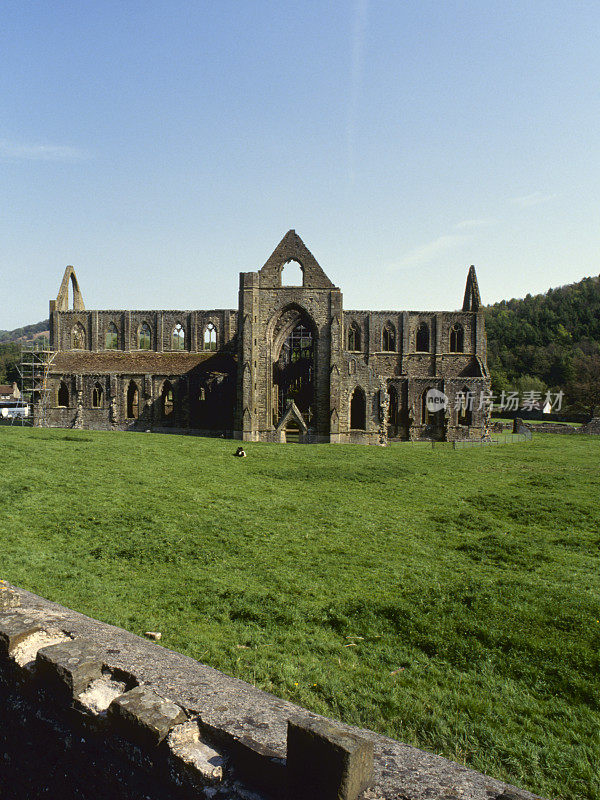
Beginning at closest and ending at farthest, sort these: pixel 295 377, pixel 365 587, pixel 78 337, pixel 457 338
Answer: pixel 365 587 → pixel 295 377 → pixel 78 337 → pixel 457 338

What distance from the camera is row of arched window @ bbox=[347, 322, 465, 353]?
1817 inches

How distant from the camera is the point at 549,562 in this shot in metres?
10.2

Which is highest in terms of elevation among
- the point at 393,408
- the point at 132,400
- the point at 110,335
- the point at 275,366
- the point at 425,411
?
the point at 110,335

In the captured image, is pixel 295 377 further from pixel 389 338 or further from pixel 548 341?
pixel 548 341

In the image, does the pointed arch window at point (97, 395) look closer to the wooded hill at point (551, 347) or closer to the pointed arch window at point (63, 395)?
the pointed arch window at point (63, 395)

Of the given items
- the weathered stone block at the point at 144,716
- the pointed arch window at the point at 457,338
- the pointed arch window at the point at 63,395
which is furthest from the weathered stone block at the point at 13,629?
the pointed arch window at the point at 457,338

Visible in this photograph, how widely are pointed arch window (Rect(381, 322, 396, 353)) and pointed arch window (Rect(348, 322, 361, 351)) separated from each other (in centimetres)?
220

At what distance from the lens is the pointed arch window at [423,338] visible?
46.5 meters

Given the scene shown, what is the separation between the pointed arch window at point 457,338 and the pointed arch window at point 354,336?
8413mm

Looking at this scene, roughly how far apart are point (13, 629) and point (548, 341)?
319ft

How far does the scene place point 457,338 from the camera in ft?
153

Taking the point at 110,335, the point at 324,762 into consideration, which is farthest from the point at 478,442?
the point at 324,762

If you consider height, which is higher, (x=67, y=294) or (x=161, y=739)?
(x=67, y=294)

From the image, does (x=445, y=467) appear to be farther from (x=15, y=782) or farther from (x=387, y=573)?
(x=15, y=782)
